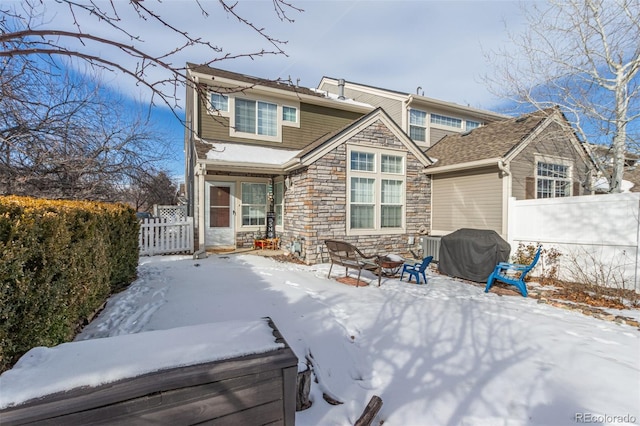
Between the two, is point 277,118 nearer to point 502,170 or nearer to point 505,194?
point 502,170

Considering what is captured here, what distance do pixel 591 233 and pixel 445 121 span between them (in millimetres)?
8667

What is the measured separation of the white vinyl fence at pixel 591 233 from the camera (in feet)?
19.6


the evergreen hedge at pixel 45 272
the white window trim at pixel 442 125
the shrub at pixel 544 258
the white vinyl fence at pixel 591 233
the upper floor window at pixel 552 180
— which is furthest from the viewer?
the white window trim at pixel 442 125

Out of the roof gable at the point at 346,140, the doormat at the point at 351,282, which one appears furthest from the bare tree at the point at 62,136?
the doormat at the point at 351,282

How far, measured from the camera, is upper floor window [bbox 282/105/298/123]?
1108 cm

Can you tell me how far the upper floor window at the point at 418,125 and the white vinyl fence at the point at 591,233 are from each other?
20.1ft

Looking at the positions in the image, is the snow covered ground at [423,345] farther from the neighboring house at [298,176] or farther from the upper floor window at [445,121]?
the upper floor window at [445,121]

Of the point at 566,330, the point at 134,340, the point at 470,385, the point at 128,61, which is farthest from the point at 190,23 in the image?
the point at 566,330

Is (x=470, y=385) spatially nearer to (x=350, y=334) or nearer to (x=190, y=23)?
(x=350, y=334)

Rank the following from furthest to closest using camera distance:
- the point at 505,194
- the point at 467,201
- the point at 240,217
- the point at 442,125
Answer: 1. the point at 442,125
2. the point at 240,217
3. the point at 467,201
4. the point at 505,194

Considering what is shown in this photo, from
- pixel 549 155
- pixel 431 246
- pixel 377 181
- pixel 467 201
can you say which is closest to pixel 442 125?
pixel 549 155

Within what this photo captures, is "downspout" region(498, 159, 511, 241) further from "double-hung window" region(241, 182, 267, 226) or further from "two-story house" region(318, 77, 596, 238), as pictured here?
"double-hung window" region(241, 182, 267, 226)

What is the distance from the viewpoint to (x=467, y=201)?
30.5 feet

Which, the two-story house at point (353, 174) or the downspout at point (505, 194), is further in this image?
the two-story house at point (353, 174)
